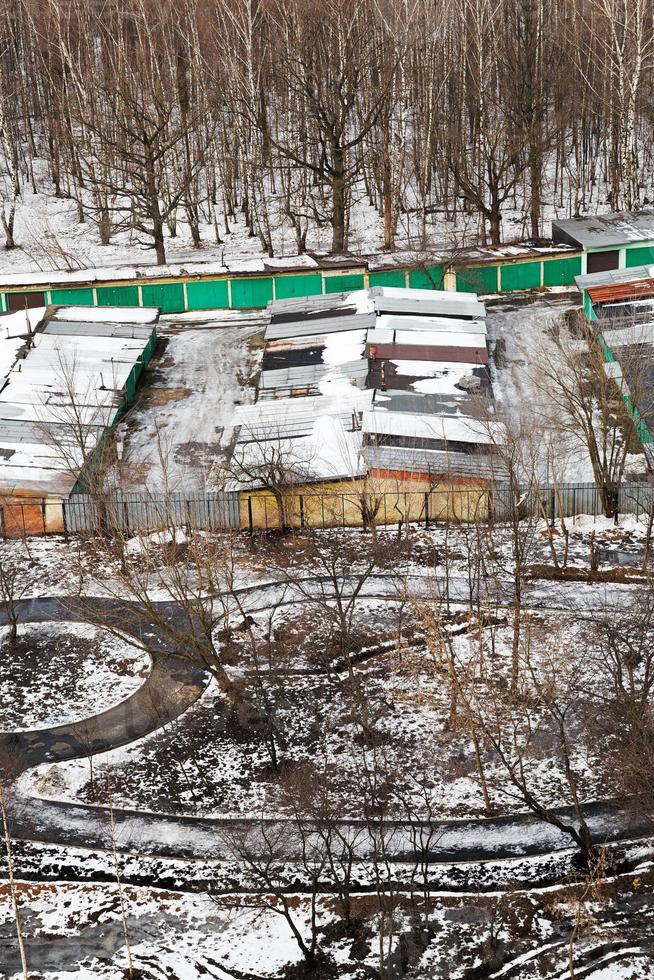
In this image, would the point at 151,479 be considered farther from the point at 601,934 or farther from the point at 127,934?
the point at 601,934

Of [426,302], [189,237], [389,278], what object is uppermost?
[189,237]

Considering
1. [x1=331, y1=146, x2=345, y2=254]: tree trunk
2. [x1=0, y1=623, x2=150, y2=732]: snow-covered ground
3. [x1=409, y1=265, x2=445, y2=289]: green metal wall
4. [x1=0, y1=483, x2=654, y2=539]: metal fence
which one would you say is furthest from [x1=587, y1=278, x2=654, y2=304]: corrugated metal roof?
[x1=0, y1=623, x2=150, y2=732]: snow-covered ground

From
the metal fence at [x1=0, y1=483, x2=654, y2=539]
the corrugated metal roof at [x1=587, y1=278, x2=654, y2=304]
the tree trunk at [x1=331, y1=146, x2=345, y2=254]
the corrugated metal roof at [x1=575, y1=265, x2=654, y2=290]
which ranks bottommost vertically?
the metal fence at [x1=0, y1=483, x2=654, y2=539]

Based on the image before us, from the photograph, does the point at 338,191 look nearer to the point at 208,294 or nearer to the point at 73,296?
the point at 208,294

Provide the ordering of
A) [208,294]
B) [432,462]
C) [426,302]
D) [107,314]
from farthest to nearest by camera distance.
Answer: [208,294] < [107,314] < [426,302] < [432,462]

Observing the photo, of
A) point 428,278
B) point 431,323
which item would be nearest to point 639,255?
point 428,278

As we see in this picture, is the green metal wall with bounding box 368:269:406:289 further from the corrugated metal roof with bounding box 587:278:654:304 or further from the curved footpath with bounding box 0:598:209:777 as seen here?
the curved footpath with bounding box 0:598:209:777

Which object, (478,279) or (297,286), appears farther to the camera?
(297,286)
